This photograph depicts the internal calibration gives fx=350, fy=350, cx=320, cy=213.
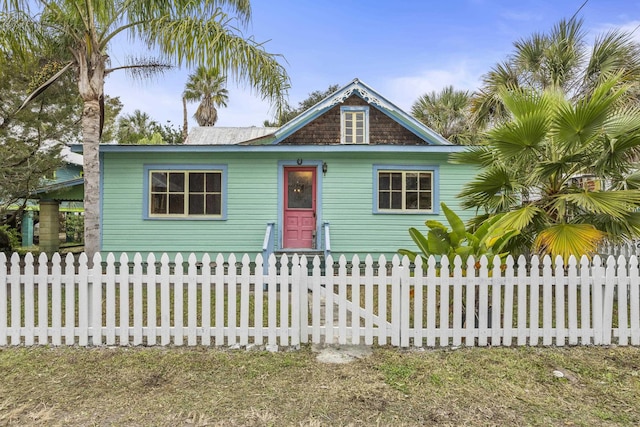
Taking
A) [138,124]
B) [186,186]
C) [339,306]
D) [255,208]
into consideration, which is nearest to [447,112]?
[255,208]

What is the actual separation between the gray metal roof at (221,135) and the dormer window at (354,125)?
483 centimetres

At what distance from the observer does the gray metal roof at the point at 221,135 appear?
15.4m

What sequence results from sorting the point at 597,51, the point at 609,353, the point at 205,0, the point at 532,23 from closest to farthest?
the point at 609,353, the point at 205,0, the point at 597,51, the point at 532,23

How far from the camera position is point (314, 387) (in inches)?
115

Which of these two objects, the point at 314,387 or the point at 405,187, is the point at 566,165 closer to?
the point at 314,387

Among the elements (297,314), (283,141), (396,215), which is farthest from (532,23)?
(297,314)

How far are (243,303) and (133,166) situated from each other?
20.7 ft

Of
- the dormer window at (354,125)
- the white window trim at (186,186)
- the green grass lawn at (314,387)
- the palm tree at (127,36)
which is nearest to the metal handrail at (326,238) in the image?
the white window trim at (186,186)

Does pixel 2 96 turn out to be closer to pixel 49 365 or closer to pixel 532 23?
pixel 49 365

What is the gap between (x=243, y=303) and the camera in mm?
3816

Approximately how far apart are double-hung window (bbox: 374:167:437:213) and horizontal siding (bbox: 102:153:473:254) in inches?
7.2

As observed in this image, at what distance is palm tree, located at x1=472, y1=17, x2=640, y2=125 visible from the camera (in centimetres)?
775

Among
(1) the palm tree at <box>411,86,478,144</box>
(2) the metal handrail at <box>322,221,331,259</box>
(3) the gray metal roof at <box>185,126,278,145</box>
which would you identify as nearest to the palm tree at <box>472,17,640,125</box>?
(2) the metal handrail at <box>322,221,331,259</box>

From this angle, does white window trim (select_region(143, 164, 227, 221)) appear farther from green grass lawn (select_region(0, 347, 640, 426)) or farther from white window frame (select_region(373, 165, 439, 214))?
green grass lawn (select_region(0, 347, 640, 426))
